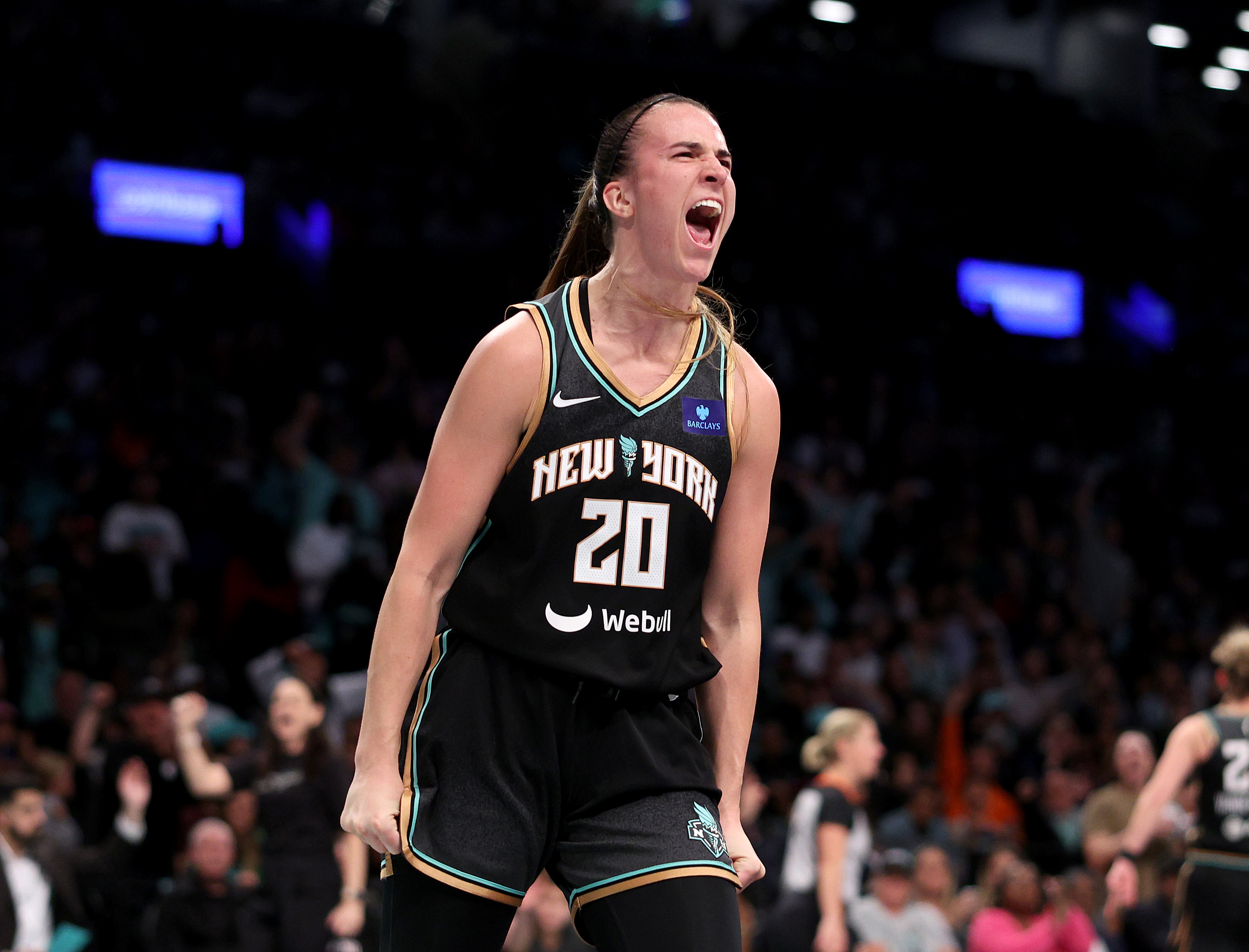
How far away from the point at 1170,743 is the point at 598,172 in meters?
4.34

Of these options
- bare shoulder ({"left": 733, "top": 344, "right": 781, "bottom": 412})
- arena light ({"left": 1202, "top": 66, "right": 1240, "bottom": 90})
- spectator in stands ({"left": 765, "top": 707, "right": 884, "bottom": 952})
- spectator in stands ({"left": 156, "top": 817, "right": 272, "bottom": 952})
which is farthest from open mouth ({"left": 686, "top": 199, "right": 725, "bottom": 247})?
arena light ({"left": 1202, "top": 66, "right": 1240, "bottom": 90})

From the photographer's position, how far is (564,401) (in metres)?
2.73

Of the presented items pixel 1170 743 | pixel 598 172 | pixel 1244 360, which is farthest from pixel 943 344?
pixel 598 172

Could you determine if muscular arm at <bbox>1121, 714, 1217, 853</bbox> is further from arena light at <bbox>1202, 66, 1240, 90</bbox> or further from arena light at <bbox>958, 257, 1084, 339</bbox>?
arena light at <bbox>1202, 66, 1240, 90</bbox>

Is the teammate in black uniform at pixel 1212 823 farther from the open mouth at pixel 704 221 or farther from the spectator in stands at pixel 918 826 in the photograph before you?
the open mouth at pixel 704 221

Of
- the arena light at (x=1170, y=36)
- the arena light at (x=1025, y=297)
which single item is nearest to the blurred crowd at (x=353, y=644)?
the arena light at (x=1025, y=297)

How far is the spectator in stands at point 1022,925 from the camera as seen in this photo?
8180mm

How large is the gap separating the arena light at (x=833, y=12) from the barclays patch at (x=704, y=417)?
19533mm

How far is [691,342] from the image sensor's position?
2.90m

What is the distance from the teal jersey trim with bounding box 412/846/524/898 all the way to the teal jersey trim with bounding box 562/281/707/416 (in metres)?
0.81

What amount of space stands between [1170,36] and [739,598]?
1880cm

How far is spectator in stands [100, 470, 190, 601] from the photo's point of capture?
34.0ft

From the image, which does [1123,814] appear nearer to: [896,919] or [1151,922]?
[1151,922]

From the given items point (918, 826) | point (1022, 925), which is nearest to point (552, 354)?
point (1022, 925)
